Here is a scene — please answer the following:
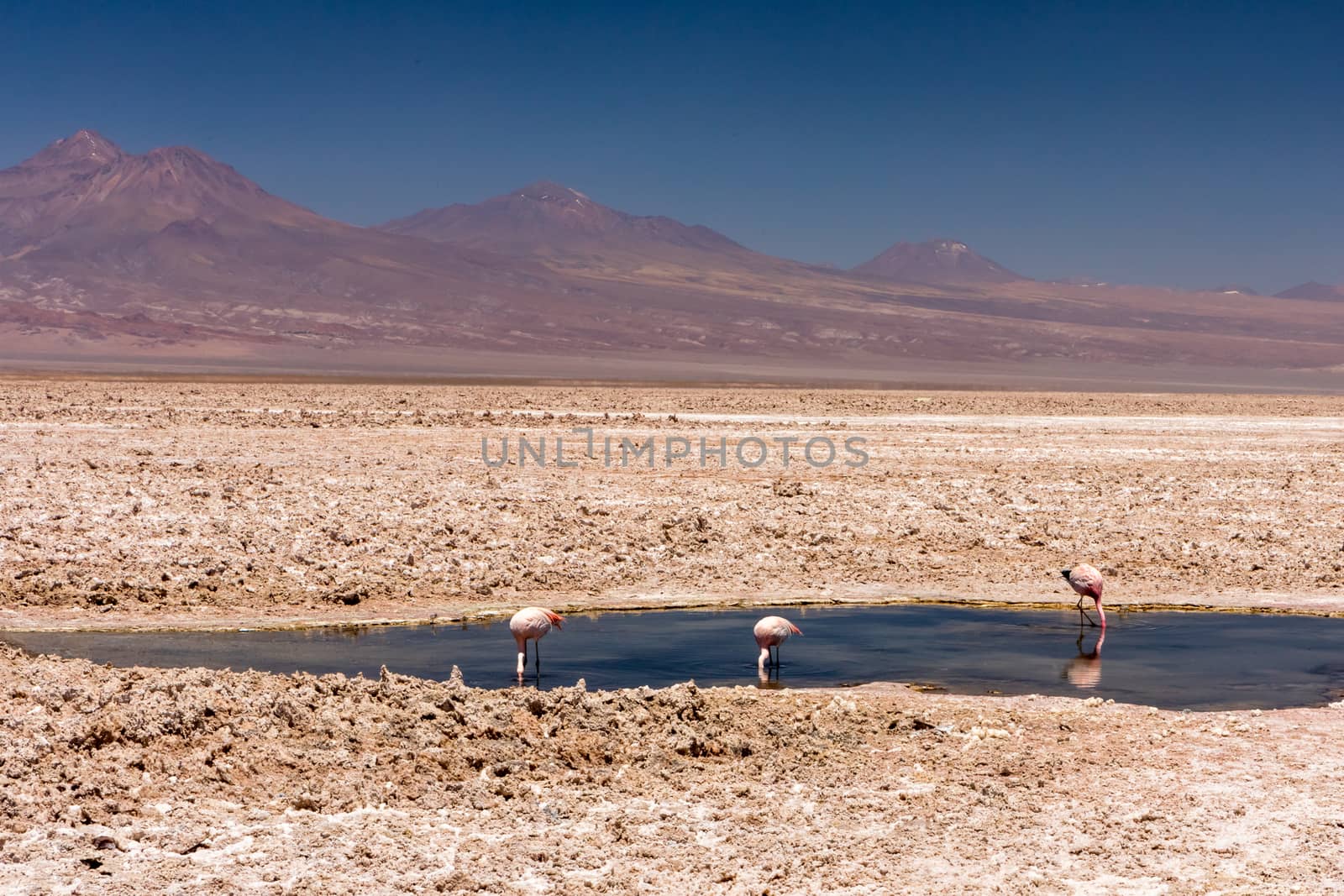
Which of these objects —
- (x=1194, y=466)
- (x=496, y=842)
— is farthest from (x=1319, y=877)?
(x=1194, y=466)

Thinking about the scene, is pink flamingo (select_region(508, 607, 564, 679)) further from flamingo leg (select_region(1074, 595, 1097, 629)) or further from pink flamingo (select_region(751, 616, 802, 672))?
flamingo leg (select_region(1074, 595, 1097, 629))

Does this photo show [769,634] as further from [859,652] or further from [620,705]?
[620,705]

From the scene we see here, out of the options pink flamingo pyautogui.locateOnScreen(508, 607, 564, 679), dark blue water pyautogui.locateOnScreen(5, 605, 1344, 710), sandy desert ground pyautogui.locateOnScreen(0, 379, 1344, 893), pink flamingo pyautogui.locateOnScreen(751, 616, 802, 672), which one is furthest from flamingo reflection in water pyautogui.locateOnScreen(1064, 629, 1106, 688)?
pink flamingo pyautogui.locateOnScreen(508, 607, 564, 679)

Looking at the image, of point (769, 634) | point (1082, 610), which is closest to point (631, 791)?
point (769, 634)

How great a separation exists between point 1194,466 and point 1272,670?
47.9ft

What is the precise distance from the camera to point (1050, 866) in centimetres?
690

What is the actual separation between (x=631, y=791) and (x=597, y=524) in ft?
30.2

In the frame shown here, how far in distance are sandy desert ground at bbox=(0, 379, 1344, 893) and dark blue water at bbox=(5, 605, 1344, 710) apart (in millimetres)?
691

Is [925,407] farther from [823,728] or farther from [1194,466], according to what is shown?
[823,728]

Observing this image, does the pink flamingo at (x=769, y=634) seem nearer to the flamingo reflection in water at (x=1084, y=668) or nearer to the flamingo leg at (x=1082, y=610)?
the flamingo reflection in water at (x=1084, y=668)

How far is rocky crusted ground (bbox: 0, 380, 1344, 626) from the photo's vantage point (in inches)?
564

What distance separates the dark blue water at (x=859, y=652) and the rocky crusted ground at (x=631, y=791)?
120cm

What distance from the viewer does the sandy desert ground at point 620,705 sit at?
22.9ft

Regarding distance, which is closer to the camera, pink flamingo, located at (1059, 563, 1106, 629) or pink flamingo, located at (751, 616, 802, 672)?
pink flamingo, located at (751, 616, 802, 672)
